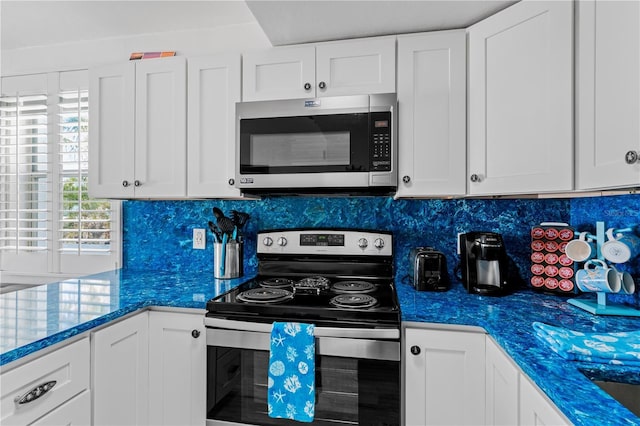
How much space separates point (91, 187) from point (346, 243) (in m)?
1.50

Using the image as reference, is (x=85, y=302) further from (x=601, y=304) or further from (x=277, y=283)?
(x=601, y=304)

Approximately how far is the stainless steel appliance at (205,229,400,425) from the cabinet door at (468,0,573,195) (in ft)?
2.41

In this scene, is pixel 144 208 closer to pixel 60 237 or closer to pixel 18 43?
pixel 60 237

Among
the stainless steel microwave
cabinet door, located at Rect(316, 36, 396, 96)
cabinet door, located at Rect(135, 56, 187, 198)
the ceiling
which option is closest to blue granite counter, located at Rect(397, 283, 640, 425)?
the stainless steel microwave

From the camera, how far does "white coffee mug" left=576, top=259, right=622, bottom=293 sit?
133 centimetres

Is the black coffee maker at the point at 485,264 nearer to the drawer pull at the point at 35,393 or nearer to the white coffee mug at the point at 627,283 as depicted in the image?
the white coffee mug at the point at 627,283

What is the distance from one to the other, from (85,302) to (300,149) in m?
1.16

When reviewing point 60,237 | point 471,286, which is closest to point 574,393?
point 471,286

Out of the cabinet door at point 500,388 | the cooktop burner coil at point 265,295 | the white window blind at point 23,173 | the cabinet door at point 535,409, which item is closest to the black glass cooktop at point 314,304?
the cooktop burner coil at point 265,295

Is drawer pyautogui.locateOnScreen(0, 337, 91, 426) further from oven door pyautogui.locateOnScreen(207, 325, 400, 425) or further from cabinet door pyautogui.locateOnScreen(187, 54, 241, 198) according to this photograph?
cabinet door pyautogui.locateOnScreen(187, 54, 241, 198)

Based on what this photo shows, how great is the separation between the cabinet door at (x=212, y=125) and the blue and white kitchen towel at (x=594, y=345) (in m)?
1.48

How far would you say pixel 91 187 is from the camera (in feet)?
6.73

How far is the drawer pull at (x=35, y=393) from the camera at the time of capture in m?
1.04

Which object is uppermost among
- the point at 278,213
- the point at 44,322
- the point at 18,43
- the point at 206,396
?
the point at 18,43
